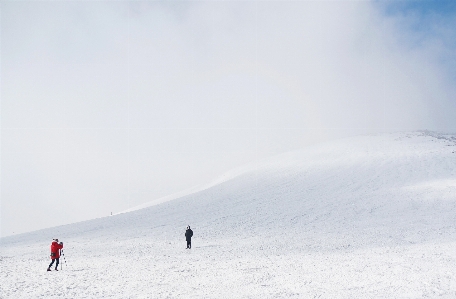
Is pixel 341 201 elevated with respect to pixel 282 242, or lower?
elevated

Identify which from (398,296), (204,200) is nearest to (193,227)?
(204,200)

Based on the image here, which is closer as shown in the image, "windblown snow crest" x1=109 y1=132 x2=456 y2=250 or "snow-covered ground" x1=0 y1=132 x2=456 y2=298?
"snow-covered ground" x1=0 y1=132 x2=456 y2=298

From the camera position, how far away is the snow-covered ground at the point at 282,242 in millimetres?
14539

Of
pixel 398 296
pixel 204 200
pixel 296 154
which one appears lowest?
pixel 398 296

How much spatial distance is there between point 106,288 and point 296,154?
55323 mm

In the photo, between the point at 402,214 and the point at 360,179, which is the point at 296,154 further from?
the point at 402,214

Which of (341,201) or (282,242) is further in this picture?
(341,201)

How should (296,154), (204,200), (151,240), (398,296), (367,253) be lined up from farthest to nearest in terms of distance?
1. (296,154)
2. (204,200)
3. (151,240)
4. (367,253)
5. (398,296)

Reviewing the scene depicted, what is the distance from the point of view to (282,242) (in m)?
24.5

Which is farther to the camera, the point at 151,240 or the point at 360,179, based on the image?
the point at 360,179

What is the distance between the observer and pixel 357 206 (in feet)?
110

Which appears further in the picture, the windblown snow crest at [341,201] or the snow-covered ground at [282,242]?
the windblown snow crest at [341,201]

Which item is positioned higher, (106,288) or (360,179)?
(360,179)

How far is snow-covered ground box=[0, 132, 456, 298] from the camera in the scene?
47.7 feet
